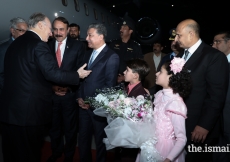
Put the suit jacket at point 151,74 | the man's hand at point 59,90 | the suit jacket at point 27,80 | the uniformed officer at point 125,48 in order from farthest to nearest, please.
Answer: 1. the suit jacket at point 151,74
2. the uniformed officer at point 125,48
3. the man's hand at point 59,90
4. the suit jacket at point 27,80

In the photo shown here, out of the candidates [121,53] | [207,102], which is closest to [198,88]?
[207,102]

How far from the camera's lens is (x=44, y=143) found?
3617mm

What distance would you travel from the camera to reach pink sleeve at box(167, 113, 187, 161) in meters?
1.61

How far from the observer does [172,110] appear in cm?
167

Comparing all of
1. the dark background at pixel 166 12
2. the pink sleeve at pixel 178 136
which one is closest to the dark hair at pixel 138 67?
the pink sleeve at pixel 178 136

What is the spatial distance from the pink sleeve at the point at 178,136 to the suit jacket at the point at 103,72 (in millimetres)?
1089

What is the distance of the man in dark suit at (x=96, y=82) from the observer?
262 centimetres

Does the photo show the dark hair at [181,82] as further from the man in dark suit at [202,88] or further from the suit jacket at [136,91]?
the suit jacket at [136,91]

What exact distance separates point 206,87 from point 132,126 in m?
0.87

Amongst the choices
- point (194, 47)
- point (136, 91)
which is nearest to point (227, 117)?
point (194, 47)

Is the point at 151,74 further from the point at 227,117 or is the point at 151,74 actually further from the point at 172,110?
the point at 172,110

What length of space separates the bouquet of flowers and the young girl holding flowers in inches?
4.5

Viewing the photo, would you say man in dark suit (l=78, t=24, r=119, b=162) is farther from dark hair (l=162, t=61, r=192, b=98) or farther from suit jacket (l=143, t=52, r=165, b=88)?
suit jacket (l=143, t=52, r=165, b=88)

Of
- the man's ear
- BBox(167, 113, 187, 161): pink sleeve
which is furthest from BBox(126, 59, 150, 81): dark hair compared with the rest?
the man's ear
